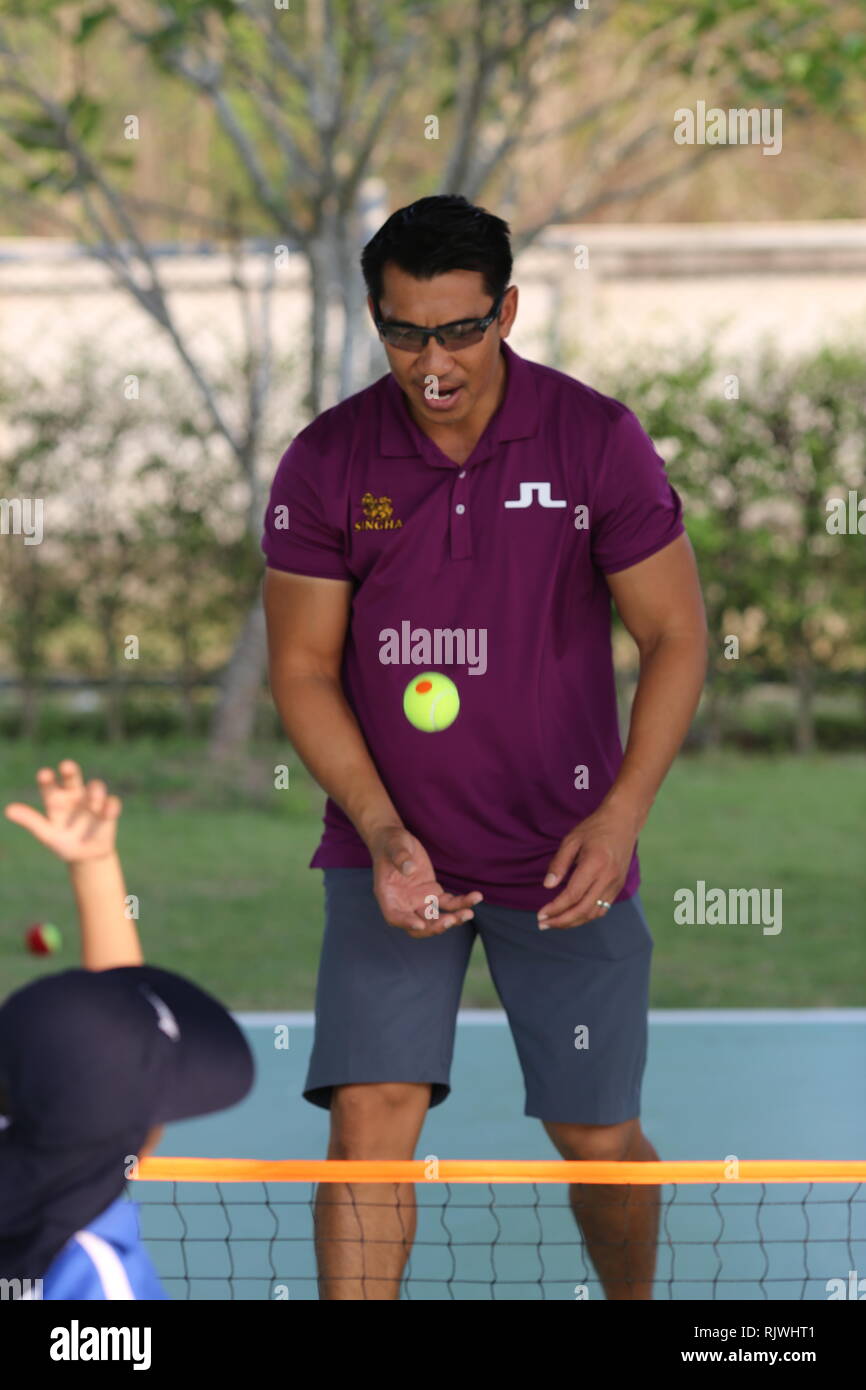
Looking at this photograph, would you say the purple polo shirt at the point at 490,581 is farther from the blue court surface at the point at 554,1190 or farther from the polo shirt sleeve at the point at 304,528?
the blue court surface at the point at 554,1190

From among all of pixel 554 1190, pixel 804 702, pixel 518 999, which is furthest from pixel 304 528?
pixel 804 702

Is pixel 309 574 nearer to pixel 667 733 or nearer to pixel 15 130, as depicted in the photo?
pixel 667 733

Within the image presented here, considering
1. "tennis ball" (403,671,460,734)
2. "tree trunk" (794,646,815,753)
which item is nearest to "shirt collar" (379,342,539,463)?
"tennis ball" (403,671,460,734)

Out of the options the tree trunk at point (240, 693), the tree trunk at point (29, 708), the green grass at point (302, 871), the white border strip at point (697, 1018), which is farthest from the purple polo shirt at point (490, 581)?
the tree trunk at point (29, 708)

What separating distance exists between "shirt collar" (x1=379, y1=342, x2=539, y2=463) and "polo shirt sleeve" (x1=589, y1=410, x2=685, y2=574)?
153 mm

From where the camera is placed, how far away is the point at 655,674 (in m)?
3.46

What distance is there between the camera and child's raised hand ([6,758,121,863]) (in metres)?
2.62

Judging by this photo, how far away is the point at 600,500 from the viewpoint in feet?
11.2

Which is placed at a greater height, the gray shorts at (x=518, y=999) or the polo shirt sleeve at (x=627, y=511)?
the polo shirt sleeve at (x=627, y=511)

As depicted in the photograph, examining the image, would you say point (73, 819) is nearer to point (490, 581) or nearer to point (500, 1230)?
point (490, 581)

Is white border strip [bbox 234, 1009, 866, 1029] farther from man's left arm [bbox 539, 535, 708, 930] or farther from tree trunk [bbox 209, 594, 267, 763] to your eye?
tree trunk [bbox 209, 594, 267, 763]

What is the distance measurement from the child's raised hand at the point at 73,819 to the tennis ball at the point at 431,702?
33.9 inches

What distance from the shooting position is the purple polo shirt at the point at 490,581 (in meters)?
3.42

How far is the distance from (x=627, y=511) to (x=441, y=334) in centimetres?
45
